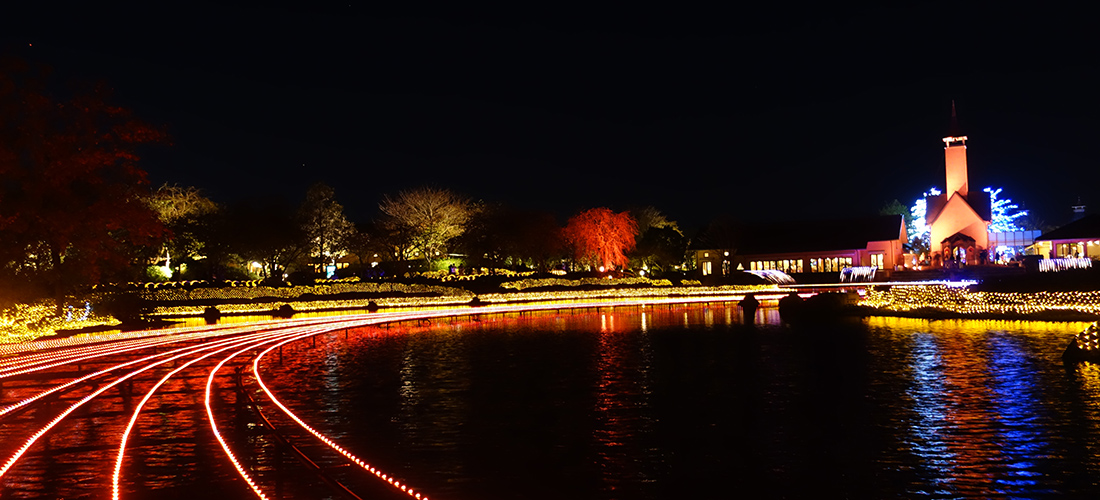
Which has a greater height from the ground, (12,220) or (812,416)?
(12,220)

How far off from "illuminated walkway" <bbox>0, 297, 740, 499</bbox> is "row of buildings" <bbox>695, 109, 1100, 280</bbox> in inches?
2820

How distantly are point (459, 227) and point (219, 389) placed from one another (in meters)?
62.9

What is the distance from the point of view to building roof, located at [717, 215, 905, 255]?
88.9 metres

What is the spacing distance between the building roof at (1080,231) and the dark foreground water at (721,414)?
5637cm

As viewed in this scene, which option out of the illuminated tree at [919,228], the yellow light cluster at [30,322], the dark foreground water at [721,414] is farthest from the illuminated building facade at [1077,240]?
the yellow light cluster at [30,322]

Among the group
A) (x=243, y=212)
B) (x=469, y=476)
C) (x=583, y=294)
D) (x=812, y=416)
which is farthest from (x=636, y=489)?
(x=243, y=212)

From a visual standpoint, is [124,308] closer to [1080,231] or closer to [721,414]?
[721,414]

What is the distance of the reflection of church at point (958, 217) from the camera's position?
87.1 meters

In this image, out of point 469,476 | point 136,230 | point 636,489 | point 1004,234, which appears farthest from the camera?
point 1004,234

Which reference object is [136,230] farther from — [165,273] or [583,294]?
[165,273]

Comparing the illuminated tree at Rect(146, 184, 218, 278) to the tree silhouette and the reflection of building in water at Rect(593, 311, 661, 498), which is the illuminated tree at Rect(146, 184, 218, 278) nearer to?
the tree silhouette

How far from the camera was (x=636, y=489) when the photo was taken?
386 inches

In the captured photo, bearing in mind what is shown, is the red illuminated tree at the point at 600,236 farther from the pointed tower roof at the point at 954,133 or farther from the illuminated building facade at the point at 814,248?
the pointed tower roof at the point at 954,133

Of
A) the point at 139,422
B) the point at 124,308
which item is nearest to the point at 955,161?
the point at 124,308
